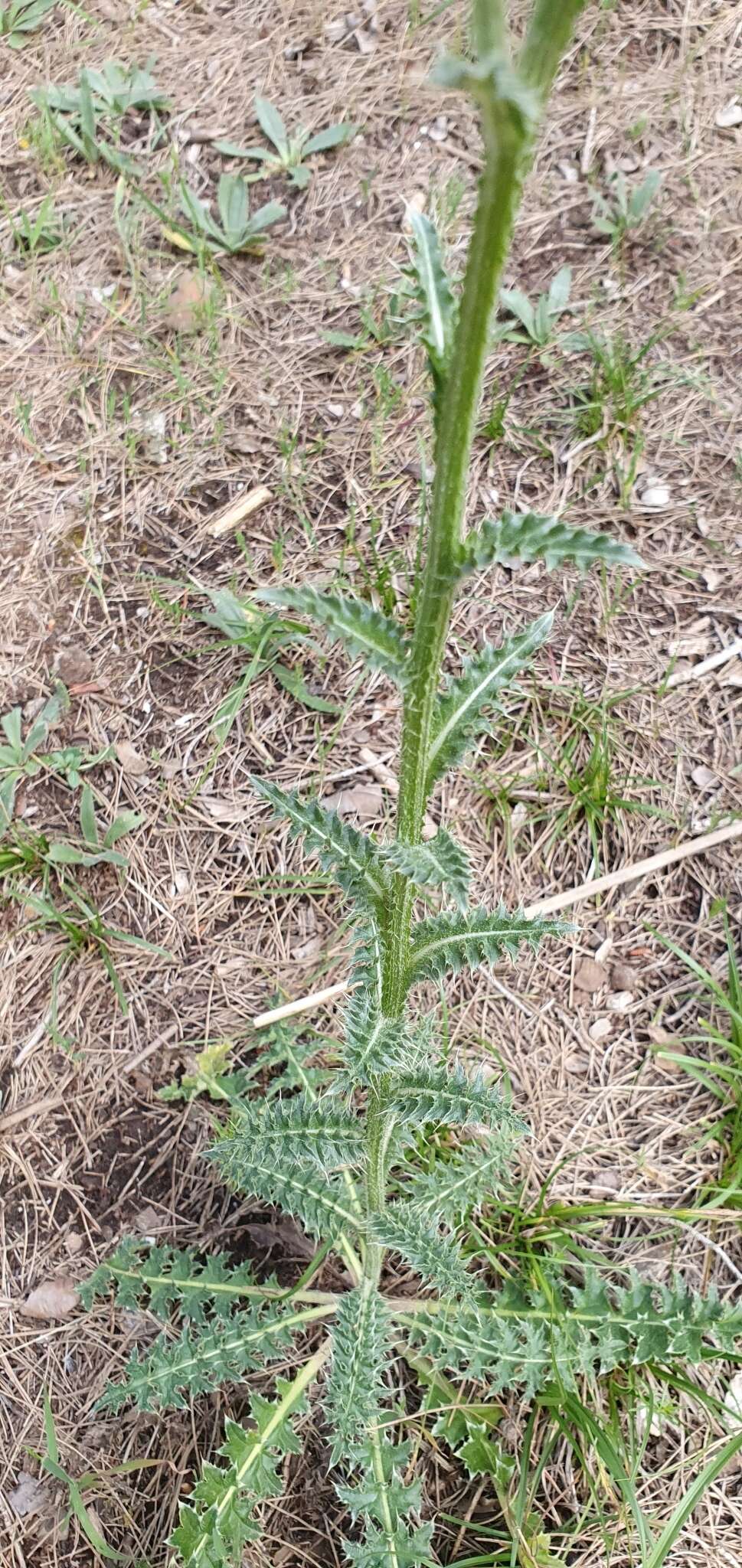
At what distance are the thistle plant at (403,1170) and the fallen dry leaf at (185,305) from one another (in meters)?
1.58

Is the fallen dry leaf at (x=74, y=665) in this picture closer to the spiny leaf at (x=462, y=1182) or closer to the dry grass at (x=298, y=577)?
the dry grass at (x=298, y=577)

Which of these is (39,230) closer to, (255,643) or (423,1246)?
(255,643)

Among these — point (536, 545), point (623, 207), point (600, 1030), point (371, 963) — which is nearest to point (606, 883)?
point (600, 1030)

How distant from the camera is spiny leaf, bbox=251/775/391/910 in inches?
54.9

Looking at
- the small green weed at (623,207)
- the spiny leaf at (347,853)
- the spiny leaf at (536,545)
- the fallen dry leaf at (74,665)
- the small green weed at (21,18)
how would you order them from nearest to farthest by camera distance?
the spiny leaf at (536,545) → the spiny leaf at (347,853) → the fallen dry leaf at (74,665) → the small green weed at (623,207) → the small green weed at (21,18)

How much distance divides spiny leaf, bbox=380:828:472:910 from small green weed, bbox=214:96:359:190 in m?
2.56

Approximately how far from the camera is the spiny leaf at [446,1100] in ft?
4.79

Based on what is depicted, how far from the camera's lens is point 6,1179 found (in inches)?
85.7

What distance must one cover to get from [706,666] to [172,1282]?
176cm

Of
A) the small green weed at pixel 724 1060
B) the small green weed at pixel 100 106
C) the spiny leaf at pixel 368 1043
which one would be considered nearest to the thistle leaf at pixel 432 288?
the spiny leaf at pixel 368 1043

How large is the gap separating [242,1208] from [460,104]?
3.05 meters

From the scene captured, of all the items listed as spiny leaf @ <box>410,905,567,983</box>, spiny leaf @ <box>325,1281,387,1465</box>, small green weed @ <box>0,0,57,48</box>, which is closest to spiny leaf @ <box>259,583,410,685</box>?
spiny leaf @ <box>410,905,567,983</box>

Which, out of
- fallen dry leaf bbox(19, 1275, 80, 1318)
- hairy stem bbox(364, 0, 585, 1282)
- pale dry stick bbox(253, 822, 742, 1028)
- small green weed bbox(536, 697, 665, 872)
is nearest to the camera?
hairy stem bbox(364, 0, 585, 1282)

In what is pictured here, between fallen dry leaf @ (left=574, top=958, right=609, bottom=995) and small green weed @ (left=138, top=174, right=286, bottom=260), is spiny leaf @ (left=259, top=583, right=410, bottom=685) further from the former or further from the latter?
small green weed @ (left=138, top=174, right=286, bottom=260)
